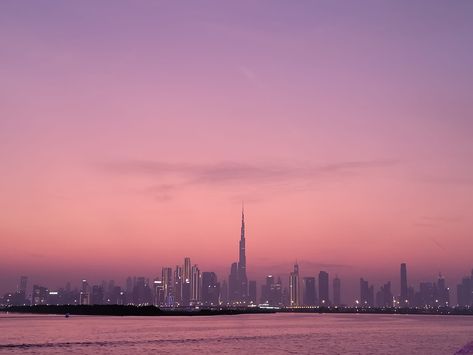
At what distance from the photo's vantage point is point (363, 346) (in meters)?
86.4

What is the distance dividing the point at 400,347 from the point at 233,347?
2404 centimetres

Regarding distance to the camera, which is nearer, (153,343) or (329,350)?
(329,350)

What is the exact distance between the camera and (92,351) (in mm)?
73938

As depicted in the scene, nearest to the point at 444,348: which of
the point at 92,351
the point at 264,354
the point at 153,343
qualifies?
the point at 264,354

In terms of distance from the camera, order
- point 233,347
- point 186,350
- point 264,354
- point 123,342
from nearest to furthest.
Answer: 1. point 264,354
2. point 186,350
3. point 233,347
4. point 123,342

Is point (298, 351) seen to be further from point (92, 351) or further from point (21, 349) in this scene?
point (21, 349)

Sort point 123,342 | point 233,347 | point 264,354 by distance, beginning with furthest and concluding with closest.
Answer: point 123,342
point 233,347
point 264,354

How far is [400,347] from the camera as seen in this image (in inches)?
3364

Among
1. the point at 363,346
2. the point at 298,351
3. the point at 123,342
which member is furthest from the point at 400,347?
the point at 123,342

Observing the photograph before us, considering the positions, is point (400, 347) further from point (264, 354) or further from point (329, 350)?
point (264, 354)

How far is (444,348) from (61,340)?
56872 millimetres

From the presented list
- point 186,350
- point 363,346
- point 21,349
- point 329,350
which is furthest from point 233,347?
point 21,349

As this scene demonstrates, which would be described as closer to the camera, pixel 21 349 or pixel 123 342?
pixel 21 349

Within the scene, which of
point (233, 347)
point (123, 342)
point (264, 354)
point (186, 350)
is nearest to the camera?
point (264, 354)
